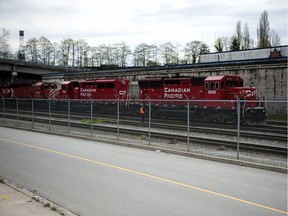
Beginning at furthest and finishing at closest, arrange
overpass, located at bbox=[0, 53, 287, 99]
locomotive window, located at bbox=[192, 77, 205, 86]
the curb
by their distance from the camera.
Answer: overpass, located at bbox=[0, 53, 287, 99] < locomotive window, located at bbox=[192, 77, 205, 86] < the curb

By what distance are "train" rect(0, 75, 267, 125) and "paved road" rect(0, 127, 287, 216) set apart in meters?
5.50

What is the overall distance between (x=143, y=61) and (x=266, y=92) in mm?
62097

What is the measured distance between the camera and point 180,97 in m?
27.5

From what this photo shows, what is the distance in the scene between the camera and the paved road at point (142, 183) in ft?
21.6

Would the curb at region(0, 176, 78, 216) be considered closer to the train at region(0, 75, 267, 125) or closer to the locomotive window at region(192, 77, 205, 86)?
the train at region(0, 75, 267, 125)

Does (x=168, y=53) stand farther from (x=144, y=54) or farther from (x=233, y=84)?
(x=233, y=84)

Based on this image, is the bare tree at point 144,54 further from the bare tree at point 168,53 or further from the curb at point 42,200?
the curb at point 42,200

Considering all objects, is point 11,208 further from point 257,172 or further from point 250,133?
point 250,133

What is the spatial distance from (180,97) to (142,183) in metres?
19.7

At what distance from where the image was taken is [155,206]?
6.60 meters

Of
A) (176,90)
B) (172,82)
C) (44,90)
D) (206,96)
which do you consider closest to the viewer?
(206,96)

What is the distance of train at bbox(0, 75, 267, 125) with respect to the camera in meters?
21.1

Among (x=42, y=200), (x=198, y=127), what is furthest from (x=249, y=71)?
(x=42, y=200)

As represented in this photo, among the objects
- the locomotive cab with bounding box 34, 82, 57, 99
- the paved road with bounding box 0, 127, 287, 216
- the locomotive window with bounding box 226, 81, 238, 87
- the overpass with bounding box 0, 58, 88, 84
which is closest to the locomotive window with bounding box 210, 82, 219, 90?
the locomotive window with bounding box 226, 81, 238, 87
